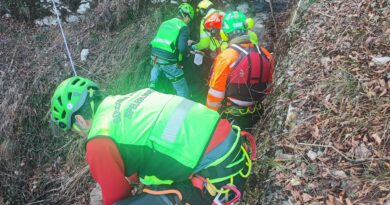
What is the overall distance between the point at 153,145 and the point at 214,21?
356 cm

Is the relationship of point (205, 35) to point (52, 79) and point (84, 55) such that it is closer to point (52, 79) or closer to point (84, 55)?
point (84, 55)

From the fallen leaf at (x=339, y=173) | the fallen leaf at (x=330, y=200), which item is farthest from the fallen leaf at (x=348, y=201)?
the fallen leaf at (x=339, y=173)

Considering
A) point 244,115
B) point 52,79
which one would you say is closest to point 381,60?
point 244,115

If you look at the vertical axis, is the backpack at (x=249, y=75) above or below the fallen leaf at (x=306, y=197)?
above

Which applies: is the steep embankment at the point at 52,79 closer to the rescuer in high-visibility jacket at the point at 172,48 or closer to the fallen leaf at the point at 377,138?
the rescuer in high-visibility jacket at the point at 172,48

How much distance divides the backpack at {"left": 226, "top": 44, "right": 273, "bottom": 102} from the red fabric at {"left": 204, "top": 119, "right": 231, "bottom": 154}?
1434mm

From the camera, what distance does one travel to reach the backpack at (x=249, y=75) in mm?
4117

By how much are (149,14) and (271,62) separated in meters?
3.55

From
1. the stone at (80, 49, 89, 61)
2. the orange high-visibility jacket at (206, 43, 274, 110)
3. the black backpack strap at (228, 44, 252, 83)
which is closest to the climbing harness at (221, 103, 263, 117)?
the orange high-visibility jacket at (206, 43, 274, 110)

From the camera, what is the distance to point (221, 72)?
4.21 meters

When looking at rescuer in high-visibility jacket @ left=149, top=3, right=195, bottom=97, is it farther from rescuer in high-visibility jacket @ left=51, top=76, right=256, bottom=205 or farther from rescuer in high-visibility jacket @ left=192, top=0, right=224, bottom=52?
rescuer in high-visibility jacket @ left=51, top=76, right=256, bottom=205

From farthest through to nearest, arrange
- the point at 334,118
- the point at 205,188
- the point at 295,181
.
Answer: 1. the point at 334,118
2. the point at 295,181
3. the point at 205,188

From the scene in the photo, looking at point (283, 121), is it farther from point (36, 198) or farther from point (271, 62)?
point (36, 198)

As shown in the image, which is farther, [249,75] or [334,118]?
[249,75]
